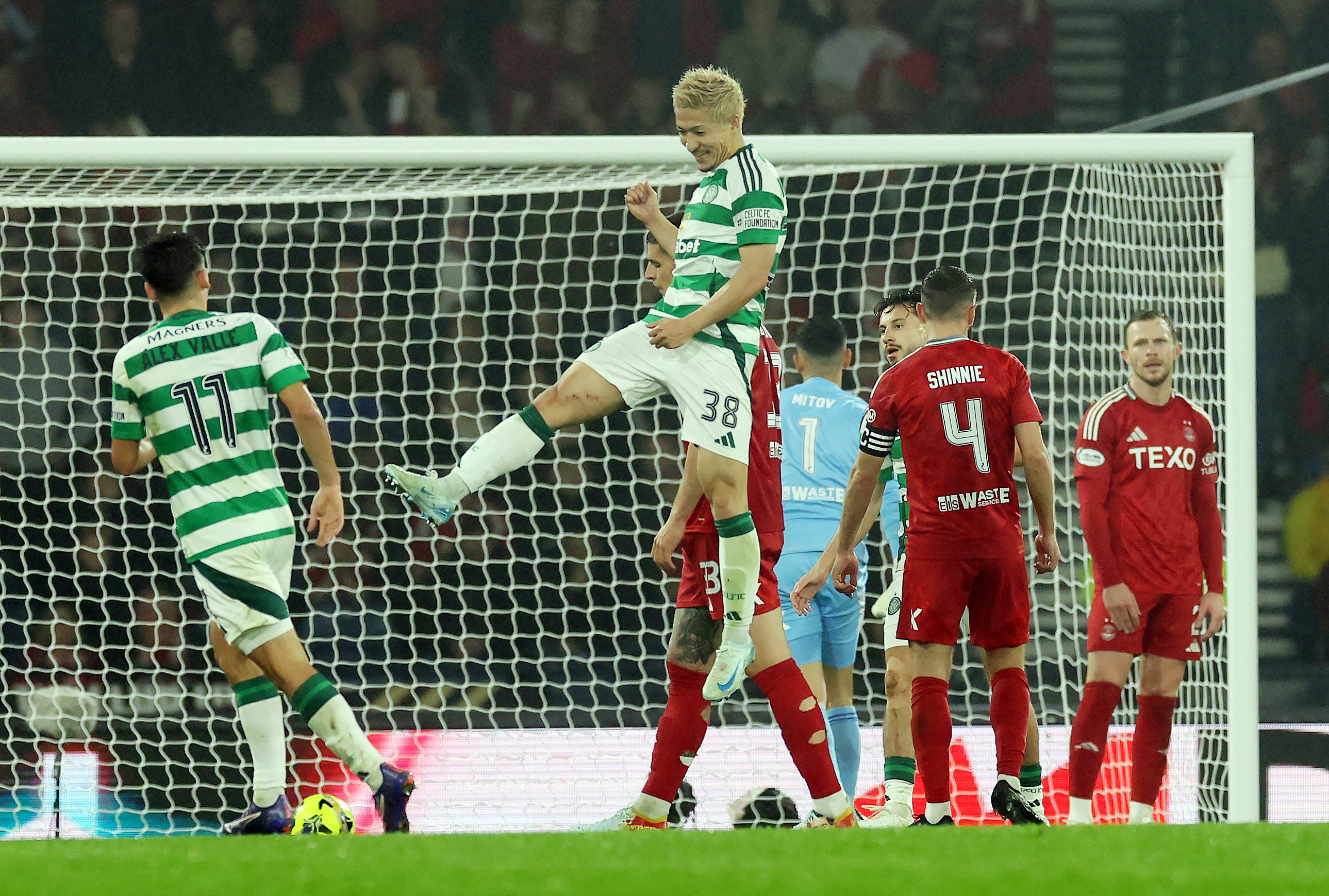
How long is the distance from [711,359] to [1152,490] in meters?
1.99

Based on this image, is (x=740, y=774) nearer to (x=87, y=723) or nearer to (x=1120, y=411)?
(x=1120, y=411)

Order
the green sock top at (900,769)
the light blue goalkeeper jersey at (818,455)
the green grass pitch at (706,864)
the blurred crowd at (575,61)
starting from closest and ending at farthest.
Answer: the green grass pitch at (706,864) → the green sock top at (900,769) → the light blue goalkeeper jersey at (818,455) → the blurred crowd at (575,61)

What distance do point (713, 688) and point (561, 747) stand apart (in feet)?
7.18

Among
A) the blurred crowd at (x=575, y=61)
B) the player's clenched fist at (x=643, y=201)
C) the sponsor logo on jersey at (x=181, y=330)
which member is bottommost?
the sponsor logo on jersey at (x=181, y=330)

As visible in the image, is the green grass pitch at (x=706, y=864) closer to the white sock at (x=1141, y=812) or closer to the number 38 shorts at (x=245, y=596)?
the number 38 shorts at (x=245, y=596)

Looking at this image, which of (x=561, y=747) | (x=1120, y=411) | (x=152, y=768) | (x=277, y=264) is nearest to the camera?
(x=1120, y=411)

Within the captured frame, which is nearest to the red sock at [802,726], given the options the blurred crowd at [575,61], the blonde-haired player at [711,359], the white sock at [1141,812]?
the blonde-haired player at [711,359]

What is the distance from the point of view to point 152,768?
20.2 feet

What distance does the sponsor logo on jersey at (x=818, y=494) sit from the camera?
5.12 metres

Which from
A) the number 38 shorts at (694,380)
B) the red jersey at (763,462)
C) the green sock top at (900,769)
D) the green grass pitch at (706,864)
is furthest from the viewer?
the green sock top at (900,769)

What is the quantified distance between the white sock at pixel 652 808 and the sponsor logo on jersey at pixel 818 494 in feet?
4.86

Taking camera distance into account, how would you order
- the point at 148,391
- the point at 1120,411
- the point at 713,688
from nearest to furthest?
the point at 713,688 < the point at 148,391 < the point at 1120,411

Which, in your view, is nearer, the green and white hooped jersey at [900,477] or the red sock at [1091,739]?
the green and white hooped jersey at [900,477]

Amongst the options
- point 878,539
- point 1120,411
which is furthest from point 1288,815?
point 878,539
